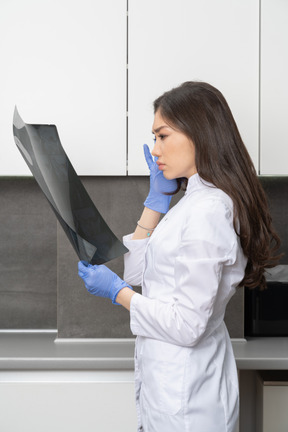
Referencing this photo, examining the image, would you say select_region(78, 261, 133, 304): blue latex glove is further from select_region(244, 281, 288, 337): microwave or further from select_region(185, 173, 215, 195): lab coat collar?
select_region(244, 281, 288, 337): microwave

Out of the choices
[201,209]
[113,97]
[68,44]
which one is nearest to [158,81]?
[113,97]

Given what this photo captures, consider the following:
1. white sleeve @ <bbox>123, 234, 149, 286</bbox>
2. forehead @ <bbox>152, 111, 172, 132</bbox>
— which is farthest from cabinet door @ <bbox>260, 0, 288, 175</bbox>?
forehead @ <bbox>152, 111, 172, 132</bbox>

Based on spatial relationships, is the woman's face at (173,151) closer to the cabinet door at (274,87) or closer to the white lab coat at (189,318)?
the white lab coat at (189,318)

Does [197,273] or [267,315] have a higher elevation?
[197,273]

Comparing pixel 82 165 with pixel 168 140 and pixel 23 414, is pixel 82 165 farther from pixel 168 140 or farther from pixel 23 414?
pixel 23 414

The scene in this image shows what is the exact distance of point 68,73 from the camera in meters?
1.68

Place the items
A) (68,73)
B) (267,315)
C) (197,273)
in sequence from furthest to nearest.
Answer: (267,315) → (68,73) → (197,273)

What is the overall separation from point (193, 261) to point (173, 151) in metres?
0.27

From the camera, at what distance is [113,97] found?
1688 millimetres

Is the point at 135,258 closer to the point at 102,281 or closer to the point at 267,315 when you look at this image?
the point at 102,281

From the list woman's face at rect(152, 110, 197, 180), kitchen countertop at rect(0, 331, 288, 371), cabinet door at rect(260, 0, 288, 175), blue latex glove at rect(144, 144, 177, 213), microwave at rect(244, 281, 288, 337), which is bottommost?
kitchen countertop at rect(0, 331, 288, 371)

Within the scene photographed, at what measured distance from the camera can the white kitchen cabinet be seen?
1.56 m

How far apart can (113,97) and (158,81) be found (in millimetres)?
160

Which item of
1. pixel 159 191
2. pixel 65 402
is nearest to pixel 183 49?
pixel 159 191
